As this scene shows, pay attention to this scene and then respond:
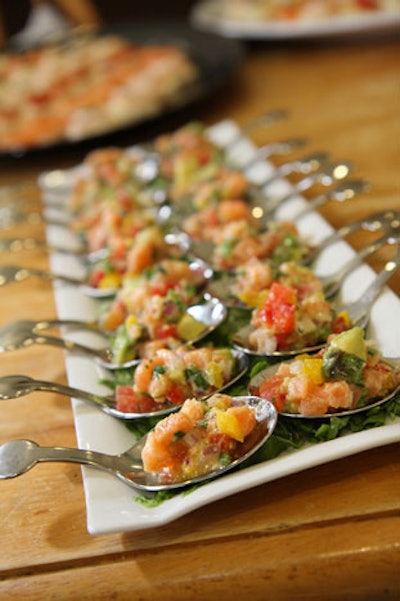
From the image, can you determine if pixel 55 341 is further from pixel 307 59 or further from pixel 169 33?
pixel 169 33

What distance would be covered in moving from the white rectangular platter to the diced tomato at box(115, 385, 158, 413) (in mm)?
35

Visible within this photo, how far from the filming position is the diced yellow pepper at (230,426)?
1.15 metres

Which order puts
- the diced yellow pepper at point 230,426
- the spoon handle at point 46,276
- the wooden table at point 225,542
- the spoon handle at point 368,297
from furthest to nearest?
the spoon handle at point 46,276 → the spoon handle at point 368,297 → the diced yellow pepper at point 230,426 → the wooden table at point 225,542

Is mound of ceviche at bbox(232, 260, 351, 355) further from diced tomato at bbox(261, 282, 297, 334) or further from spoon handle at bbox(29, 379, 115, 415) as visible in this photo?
spoon handle at bbox(29, 379, 115, 415)

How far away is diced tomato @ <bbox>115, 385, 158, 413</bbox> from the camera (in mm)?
1348

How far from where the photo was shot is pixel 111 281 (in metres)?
1.90

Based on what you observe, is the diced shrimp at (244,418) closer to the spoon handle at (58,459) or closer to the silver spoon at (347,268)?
the spoon handle at (58,459)

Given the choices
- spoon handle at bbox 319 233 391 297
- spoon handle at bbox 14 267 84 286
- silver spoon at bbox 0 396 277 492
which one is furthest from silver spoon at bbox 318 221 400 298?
spoon handle at bbox 14 267 84 286

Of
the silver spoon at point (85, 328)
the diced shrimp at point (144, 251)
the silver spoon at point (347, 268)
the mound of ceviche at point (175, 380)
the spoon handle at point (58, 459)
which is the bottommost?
the diced shrimp at point (144, 251)

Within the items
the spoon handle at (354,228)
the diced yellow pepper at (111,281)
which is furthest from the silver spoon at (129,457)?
the diced yellow pepper at (111,281)

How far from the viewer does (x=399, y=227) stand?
1757mm

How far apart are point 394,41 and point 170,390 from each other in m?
2.91

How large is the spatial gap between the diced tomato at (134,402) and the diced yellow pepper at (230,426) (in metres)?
0.22

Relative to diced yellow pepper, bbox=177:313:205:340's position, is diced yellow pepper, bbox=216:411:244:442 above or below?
above
